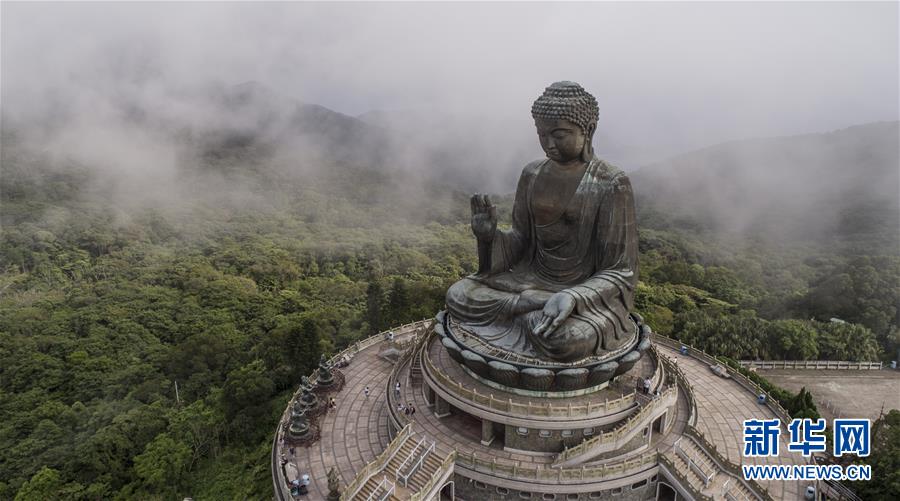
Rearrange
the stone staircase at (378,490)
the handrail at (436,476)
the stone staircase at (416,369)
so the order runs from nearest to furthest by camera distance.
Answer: the handrail at (436,476) < the stone staircase at (378,490) < the stone staircase at (416,369)

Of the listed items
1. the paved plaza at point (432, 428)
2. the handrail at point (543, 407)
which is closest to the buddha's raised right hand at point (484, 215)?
the handrail at point (543, 407)

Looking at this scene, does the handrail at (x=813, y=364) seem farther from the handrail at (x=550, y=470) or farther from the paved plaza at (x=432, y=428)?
the handrail at (x=550, y=470)

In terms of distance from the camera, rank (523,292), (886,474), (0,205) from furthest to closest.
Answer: (0,205) → (523,292) → (886,474)

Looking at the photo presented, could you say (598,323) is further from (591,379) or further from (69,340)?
(69,340)

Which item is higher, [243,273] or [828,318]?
[243,273]

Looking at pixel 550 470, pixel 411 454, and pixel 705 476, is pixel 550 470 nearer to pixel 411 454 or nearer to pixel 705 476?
pixel 411 454

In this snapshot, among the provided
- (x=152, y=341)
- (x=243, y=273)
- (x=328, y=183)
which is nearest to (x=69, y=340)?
(x=152, y=341)

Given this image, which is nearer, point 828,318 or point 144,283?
point 828,318
